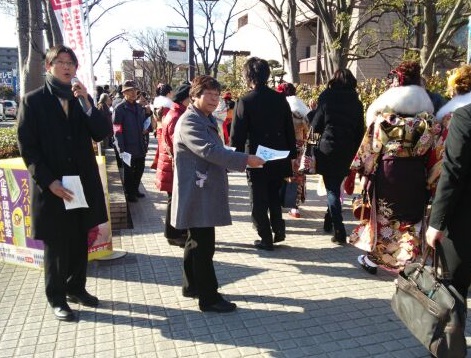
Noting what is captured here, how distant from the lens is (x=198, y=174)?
3166mm

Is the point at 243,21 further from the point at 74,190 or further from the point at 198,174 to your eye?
the point at 74,190

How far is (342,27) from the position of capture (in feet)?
34.9

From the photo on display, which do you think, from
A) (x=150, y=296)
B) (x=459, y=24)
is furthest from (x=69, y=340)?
(x=459, y=24)

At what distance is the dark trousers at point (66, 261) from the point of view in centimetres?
319

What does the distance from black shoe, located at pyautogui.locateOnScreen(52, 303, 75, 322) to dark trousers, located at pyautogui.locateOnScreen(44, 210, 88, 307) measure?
0.03 m

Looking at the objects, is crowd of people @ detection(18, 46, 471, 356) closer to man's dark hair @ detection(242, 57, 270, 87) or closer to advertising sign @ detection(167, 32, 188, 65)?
man's dark hair @ detection(242, 57, 270, 87)

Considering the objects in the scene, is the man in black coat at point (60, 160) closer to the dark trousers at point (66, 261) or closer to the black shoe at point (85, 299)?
the dark trousers at point (66, 261)

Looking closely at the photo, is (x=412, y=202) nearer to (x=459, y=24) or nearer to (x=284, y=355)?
(x=284, y=355)

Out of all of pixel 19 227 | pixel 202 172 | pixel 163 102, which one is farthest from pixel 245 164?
pixel 163 102

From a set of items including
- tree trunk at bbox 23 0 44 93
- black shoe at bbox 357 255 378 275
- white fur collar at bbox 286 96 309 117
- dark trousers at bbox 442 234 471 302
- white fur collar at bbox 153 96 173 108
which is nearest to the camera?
dark trousers at bbox 442 234 471 302

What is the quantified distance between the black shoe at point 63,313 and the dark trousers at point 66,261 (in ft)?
0.10

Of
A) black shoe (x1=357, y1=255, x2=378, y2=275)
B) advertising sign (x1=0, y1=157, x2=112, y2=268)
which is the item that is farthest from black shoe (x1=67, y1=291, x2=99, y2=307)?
black shoe (x1=357, y1=255, x2=378, y2=275)

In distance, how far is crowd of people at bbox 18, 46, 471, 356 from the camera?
9.84 feet

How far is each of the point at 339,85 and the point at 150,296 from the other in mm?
2897
